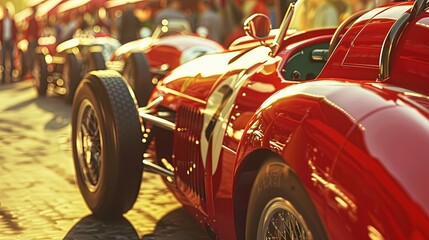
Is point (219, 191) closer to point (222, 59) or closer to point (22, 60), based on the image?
point (222, 59)

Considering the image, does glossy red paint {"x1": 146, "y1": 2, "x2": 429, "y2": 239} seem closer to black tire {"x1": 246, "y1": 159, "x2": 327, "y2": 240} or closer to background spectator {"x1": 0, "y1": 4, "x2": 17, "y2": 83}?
black tire {"x1": 246, "y1": 159, "x2": 327, "y2": 240}

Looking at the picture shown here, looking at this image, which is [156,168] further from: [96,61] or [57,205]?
[96,61]

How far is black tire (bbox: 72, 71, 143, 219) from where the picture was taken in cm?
489

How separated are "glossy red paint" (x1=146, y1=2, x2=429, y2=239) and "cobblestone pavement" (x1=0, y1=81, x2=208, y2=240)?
0.55m

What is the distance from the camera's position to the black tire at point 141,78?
1084cm

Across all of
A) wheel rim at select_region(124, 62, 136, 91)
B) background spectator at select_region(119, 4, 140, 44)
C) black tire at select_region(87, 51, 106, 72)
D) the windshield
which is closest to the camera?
the windshield

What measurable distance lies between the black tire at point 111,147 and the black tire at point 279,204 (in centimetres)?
170

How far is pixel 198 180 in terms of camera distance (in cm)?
439

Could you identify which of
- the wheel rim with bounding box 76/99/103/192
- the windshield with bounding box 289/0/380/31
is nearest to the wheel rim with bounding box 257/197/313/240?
the windshield with bounding box 289/0/380/31

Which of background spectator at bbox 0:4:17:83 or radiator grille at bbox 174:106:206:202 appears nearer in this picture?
radiator grille at bbox 174:106:206:202

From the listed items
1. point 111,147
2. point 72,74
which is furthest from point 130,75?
point 111,147

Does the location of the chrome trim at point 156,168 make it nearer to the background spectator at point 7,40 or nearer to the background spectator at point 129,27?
the background spectator at point 129,27

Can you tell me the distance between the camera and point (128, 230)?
201 inches

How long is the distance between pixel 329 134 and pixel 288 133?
262mm
